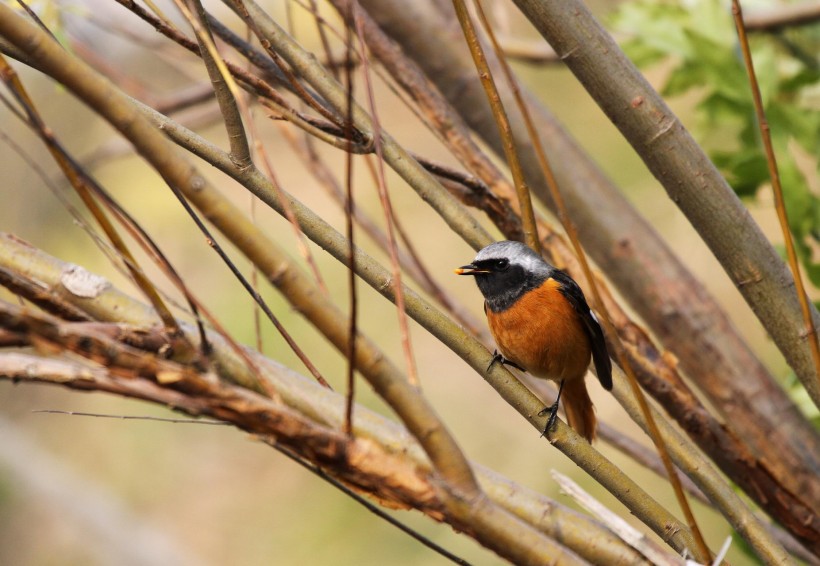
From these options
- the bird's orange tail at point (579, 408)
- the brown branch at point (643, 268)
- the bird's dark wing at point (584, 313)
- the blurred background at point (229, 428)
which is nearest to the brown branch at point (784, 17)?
the brown branch at point (643, 268)

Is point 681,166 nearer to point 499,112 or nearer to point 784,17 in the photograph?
point 499,112

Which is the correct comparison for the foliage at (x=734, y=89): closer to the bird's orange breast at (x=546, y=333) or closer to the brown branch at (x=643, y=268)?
the brown branch at (x=643, y=268)

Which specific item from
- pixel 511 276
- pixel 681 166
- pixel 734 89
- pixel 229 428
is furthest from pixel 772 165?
pixel 229 428

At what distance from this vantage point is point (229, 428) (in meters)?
8.09

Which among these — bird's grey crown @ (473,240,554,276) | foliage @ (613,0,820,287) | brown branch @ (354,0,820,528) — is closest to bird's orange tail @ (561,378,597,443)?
brown branch @ (354,0,820,528)

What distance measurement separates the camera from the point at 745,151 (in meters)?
3.47

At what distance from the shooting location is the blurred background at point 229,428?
6727 mm

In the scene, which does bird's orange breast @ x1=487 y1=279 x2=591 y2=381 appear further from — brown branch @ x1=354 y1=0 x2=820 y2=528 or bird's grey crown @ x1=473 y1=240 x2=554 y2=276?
brown branch @ x1=354 y1=0 x2=820 y2=528

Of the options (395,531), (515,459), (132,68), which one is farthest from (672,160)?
(132,68)

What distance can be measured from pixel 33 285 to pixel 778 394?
260 cm

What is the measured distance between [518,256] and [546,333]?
323 mm

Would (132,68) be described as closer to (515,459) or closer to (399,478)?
(515,459)

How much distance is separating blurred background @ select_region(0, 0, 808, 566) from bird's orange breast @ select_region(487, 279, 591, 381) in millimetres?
3114

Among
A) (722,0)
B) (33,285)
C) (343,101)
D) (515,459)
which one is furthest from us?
(515,459)
